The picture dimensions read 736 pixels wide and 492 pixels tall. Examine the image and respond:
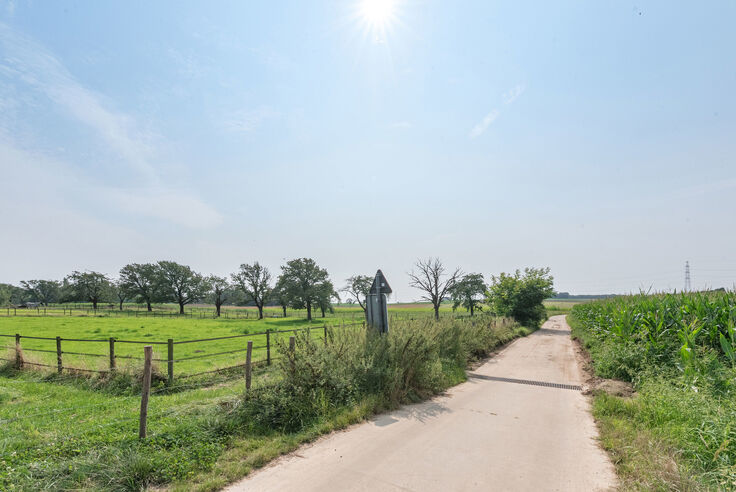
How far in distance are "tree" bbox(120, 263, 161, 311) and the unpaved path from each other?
76.3 m

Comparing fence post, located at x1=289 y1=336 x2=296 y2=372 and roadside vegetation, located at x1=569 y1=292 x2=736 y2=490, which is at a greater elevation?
fence post, located at x1=289 y1=336 x2=296 y2=372

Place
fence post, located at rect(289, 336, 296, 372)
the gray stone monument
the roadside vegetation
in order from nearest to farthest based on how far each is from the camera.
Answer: the roadside vegetation, fence post, located at rect(289, 336, 296, 372), the gray stone monument

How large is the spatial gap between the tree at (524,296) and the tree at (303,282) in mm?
27234

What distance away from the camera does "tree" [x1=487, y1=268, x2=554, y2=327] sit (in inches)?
1145

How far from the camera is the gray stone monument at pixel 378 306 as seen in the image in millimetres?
8742

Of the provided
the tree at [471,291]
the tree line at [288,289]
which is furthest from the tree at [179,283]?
the tree at [471,291]

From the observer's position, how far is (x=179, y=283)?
68625 mm

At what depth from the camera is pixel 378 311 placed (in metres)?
8.84

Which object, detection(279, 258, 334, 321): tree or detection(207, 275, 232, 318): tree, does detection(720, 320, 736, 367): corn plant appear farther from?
detection(207, 275, 232, 318): tree

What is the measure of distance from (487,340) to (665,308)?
6.63m

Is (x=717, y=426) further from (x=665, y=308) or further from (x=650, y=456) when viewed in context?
(x=665, y=308)

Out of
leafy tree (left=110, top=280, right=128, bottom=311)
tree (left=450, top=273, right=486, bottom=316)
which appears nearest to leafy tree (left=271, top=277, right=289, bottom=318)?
tree (left=450, top=273, right=486, bottom=316)

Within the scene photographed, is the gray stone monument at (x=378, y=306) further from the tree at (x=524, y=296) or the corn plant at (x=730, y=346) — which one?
the tree at (x=524, y=296)

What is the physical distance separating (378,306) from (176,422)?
16.7 ft
